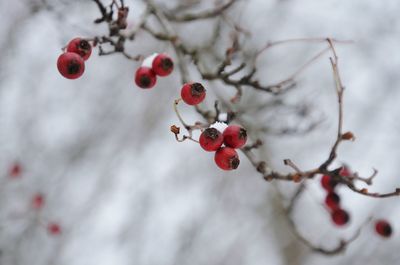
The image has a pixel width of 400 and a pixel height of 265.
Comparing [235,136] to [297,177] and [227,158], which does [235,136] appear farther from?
[297,177]

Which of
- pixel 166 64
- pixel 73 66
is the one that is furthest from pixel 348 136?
pixel 73 66

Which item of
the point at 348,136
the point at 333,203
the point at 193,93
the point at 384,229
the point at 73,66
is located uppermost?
the point at 73,66

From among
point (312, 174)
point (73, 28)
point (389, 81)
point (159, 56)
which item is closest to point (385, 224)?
point (312, 174)

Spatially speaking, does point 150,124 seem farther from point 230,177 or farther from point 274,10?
point 274,10

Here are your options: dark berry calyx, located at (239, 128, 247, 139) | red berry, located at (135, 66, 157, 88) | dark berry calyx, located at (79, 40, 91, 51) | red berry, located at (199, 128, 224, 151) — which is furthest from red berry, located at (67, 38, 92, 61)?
dark berry calyx, located at (239, 128, 247, 139)

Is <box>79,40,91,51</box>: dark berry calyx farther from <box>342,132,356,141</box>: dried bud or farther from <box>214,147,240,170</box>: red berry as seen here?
<box>342,132,356,141</box>: dried bud
